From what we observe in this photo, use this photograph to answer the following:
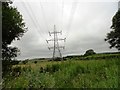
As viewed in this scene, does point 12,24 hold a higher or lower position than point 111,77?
higher

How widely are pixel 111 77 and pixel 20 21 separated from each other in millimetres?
18917

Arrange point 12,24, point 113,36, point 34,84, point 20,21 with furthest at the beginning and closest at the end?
1. point 113,36
2. point 20,21
3. point 12,24
4. point 34,84

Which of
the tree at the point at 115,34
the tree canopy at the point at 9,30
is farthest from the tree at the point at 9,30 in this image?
the tree at the point at 115,34

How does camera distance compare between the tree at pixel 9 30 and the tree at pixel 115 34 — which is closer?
the tree at pixel 9 30

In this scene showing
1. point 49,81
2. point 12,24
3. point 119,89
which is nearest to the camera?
point 119,89

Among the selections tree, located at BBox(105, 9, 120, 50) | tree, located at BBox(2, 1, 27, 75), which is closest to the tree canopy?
tree, located at BBox(2, 1, 27, 75)

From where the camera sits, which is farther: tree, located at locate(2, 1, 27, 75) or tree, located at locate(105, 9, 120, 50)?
tree, located at locate(105, 9, 120, 50)

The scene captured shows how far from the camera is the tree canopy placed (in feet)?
64.8

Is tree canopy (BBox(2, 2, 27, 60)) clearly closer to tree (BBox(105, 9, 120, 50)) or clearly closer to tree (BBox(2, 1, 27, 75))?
tree (BBox(2, 1, 27, 75))

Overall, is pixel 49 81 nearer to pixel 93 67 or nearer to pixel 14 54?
pixel 93 67

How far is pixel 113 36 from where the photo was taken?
41500mm

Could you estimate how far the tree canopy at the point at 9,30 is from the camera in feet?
64.8

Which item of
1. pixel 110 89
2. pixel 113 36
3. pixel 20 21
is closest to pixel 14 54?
pixel 20 21

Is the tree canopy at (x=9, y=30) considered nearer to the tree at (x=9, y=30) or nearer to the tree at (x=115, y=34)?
the tree at (x=9, y=30)
